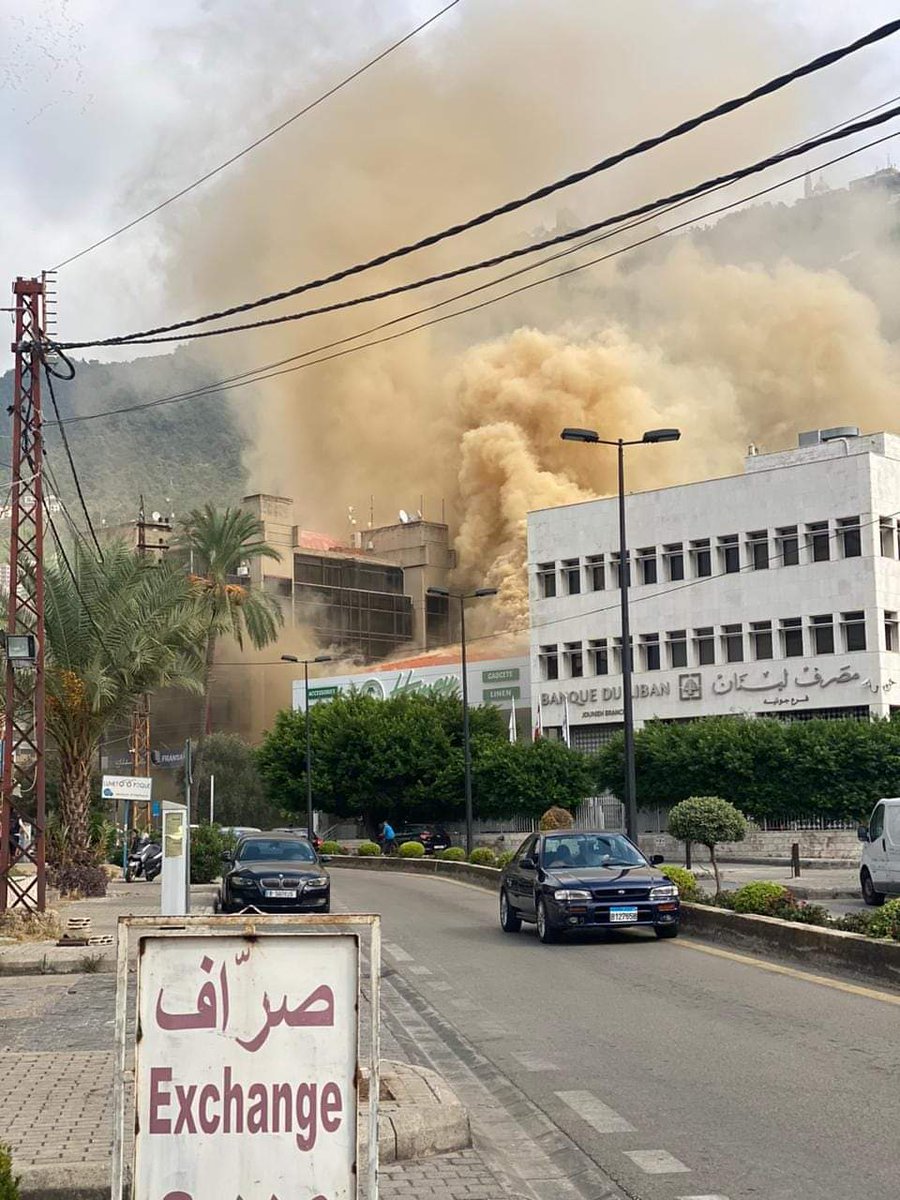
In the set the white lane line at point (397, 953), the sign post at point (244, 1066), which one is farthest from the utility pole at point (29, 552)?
the sign post at point (244, 1066)

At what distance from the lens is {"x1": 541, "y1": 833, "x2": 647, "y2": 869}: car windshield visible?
2002 cm

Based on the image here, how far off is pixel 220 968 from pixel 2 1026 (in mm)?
8492

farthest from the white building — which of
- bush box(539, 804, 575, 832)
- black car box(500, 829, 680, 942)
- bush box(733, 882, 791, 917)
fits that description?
bush box(733, 882, 791, 917)

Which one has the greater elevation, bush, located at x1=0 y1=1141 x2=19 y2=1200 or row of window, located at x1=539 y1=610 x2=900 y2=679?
row of window, located at x1=539 y1=610 x2=900 y2=679

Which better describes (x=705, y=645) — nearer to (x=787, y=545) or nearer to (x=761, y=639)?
(x=761, y=639)

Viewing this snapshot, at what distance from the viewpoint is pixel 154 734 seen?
4168 inches

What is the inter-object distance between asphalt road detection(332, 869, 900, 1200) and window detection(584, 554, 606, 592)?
52.7 metres

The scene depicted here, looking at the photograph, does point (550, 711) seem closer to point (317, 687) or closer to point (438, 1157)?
point (317, 687)

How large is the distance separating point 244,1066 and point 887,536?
60492mm

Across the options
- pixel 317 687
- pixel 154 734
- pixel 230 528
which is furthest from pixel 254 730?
pixel 230 528

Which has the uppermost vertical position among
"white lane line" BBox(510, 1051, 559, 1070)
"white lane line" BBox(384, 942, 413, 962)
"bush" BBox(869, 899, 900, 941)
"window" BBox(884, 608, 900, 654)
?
"window" BBox(884, 608, 900, 654)

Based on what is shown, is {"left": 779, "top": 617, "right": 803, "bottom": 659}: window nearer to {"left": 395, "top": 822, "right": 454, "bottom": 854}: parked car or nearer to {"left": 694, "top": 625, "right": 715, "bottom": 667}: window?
{"left": 694, "top": 625, "right": 715, "bottom": 667}: window

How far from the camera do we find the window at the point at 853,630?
202 feet

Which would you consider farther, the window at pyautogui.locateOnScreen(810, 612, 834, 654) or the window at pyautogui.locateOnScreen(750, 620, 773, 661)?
the window at pyautogui.locateOnScreen(750, 620, 773, 661)
